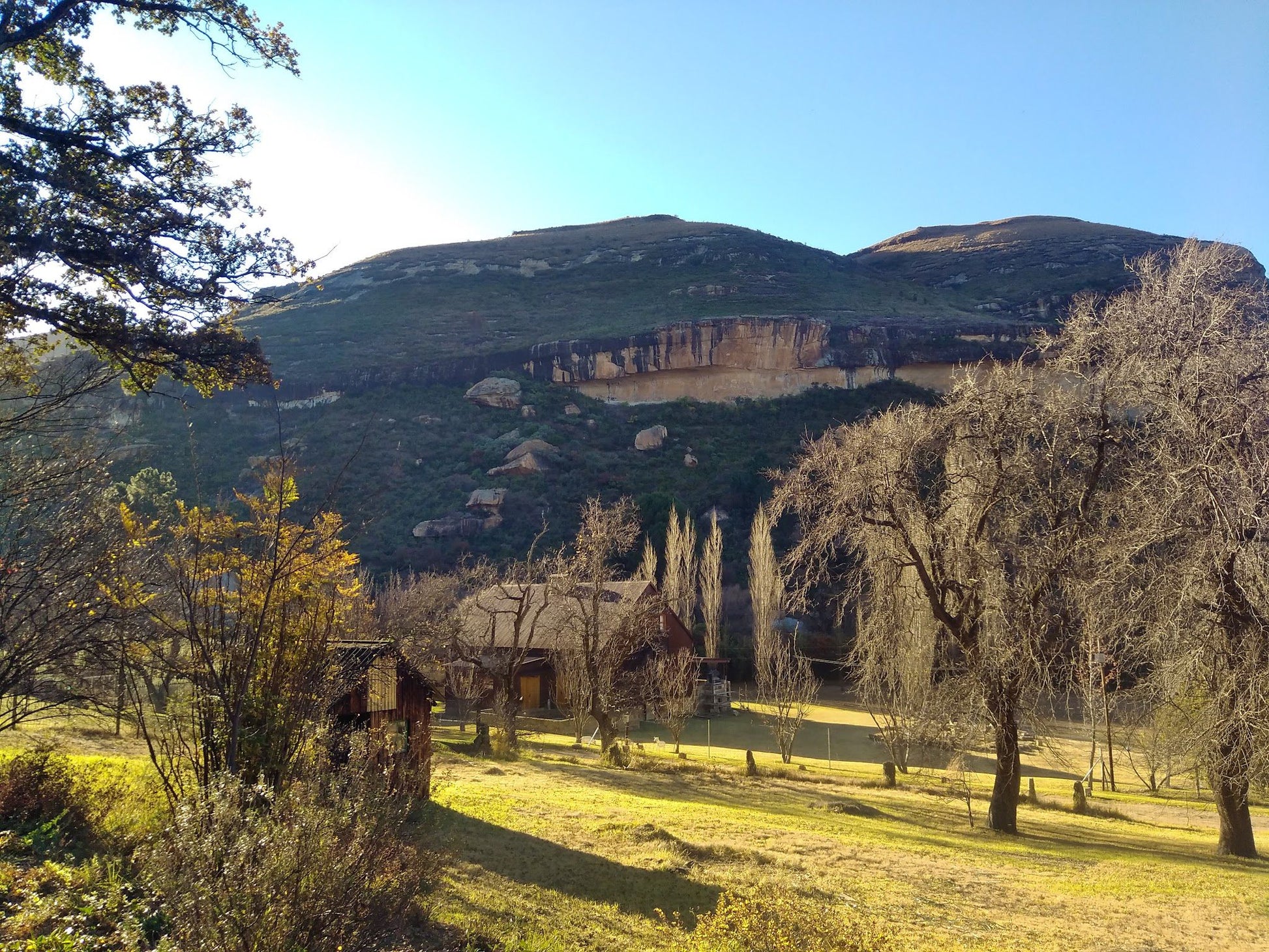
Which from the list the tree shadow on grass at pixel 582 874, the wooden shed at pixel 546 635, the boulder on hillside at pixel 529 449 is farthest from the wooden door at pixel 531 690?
the tree shadow on grass at pixel 582 874

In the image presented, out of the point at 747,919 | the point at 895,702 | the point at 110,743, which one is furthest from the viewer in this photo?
the point at 895,702

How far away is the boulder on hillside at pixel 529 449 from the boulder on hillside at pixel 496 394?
842cm

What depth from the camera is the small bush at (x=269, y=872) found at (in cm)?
380

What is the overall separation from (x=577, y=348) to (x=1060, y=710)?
162 feet

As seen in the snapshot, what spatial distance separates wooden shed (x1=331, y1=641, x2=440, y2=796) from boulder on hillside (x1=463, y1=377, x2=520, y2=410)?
177 feet

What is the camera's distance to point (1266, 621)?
28.9 ft

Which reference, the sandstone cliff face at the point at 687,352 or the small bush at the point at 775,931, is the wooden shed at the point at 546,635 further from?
the sandstone cliff face at the point at 687,352

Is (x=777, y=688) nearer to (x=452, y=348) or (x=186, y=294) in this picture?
(x=186, y=294)

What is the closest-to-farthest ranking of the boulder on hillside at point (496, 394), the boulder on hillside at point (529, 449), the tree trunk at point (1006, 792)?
1. the tree trunk at point (1006, 792)
2. the boulder on hillside at point (529, 449)
3. the boulder on hillside at point (496, 394)

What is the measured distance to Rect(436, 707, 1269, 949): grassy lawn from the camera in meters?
7.38

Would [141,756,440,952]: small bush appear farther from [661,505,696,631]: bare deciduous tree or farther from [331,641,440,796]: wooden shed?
[661,505,696,631]: bare deciduous tree

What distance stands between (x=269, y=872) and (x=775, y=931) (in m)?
3.42

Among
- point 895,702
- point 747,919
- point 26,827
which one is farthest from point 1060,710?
point 26,827

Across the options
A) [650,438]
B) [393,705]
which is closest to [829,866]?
[393,705]
